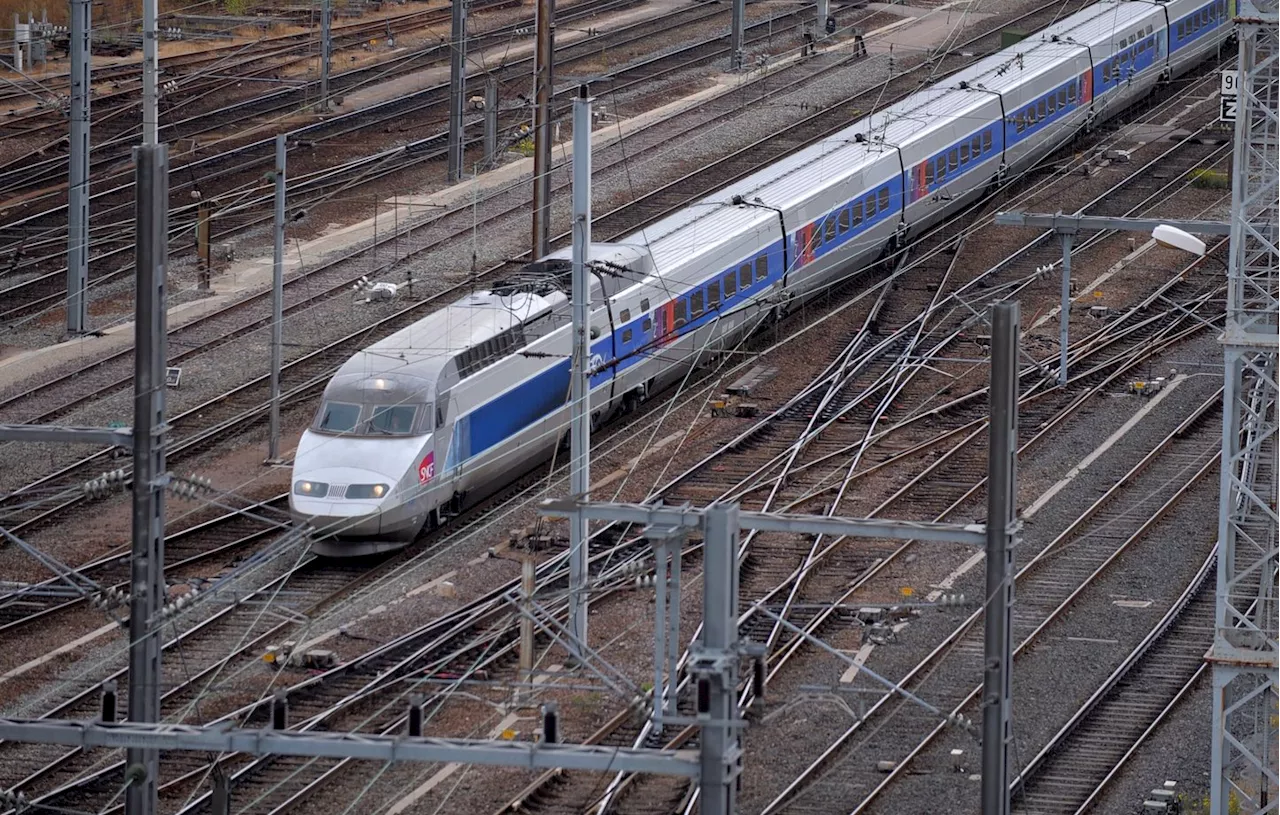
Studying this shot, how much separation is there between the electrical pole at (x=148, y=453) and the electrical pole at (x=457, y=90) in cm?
2756

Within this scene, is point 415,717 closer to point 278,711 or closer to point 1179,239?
point 278,711

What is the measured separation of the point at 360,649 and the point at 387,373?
4151 millimetres

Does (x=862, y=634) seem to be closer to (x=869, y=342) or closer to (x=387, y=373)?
(x=387, y=373)

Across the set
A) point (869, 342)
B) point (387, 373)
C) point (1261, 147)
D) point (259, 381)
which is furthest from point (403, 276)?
point (1261, 147)

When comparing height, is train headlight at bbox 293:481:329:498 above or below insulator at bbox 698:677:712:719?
below

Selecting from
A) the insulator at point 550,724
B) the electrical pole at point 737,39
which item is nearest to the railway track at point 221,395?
the insulator at point 550,724

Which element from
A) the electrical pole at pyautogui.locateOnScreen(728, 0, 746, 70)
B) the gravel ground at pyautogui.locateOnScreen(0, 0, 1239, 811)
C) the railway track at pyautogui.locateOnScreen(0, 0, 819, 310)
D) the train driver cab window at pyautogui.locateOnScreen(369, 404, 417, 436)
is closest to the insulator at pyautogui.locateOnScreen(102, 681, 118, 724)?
the gravel ground at pyautogui.locateOnScreen(0, 0, 1239, 811)

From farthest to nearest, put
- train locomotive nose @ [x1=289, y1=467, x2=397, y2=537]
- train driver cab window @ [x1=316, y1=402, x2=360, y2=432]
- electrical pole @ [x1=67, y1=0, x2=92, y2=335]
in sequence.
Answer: electrical pole @ [x1=67, y1=0, x2=92, y2=335], train driver cab window @ [x1=316, y1=402, x2=360, y2=432], train locomotive nose @ [x1=289, y1=467, x2=397, y2=537]

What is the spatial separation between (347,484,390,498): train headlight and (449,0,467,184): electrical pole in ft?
63.2

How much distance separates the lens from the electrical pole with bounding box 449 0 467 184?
46938 mm

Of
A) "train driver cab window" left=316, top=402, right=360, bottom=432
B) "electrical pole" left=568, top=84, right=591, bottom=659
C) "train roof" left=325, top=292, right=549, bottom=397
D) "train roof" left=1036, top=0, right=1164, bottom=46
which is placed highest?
"electrical pole" left=568, top=84, right=591, bottom=659

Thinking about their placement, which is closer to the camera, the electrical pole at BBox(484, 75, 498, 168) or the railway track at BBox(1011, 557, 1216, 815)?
the railway track at BBox(1011, 557, 1216, 815)

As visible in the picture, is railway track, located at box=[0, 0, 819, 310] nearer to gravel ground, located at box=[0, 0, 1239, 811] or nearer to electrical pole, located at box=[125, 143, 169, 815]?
gravel ground, located at box=[0, 0, 1239, 811]

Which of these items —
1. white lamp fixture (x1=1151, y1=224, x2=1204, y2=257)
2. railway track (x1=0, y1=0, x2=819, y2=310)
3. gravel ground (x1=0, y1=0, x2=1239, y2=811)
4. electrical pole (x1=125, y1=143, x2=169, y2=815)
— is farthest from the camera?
railway track (x1=0, y1=0, x2=819, y2=310)
